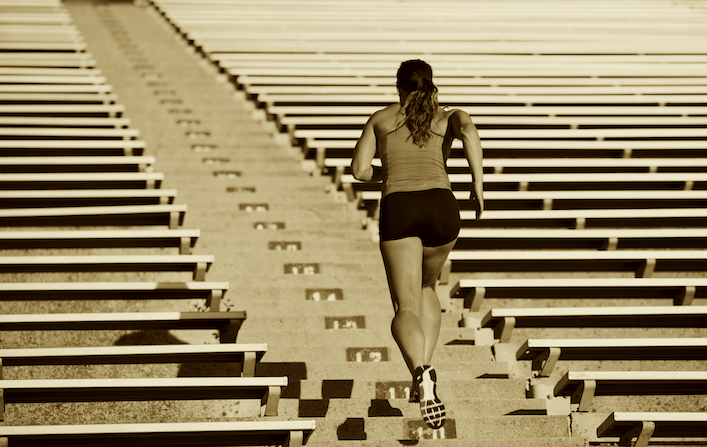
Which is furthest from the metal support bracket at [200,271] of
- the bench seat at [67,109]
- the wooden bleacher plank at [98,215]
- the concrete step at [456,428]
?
the bench seat at [67,109]

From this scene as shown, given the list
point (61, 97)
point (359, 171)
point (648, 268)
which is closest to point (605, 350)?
point (648, 268)

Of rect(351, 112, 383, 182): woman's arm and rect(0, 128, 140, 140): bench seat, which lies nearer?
rect(351, 112, 383, 182): woman's arm

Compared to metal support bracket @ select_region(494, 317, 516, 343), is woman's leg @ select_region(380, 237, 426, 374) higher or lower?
higher

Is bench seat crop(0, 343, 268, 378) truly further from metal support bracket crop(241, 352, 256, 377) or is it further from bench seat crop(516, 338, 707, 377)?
bench seat crop(516, 338, 707, 377)

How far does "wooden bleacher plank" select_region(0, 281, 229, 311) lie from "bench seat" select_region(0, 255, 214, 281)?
178 mm

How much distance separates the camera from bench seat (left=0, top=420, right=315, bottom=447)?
2693mm

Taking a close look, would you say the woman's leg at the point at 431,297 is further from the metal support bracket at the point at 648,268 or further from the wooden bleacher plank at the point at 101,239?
the metal support bracket at the point at 648,268

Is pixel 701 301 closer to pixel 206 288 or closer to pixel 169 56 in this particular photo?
pixel 206 288

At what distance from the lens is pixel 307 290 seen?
12.8ft

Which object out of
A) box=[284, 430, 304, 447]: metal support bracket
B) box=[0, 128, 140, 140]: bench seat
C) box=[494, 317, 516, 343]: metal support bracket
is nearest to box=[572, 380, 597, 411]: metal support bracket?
box=[494, 317, 516, 343]: metal support bracket

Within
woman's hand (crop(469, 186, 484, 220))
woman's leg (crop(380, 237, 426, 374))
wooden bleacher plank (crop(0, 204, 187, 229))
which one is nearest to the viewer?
woman's leg (crop(380, 237, 426, 374))

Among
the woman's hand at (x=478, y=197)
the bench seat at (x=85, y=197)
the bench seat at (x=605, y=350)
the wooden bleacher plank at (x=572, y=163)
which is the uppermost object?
the wooden bleacher plank at (x=572, y=163)

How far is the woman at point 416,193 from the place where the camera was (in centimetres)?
264

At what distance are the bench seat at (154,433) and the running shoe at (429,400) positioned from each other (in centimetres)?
46
